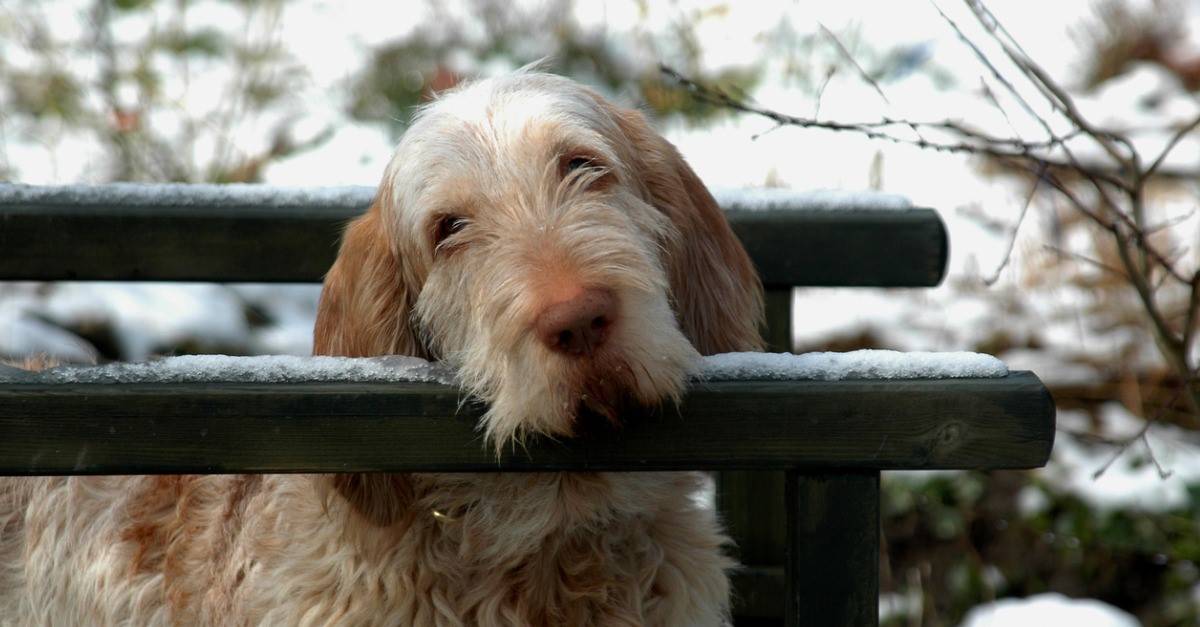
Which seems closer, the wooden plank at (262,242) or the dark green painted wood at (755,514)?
the wooden plank at (262,242)

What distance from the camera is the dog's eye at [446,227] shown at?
228 cm

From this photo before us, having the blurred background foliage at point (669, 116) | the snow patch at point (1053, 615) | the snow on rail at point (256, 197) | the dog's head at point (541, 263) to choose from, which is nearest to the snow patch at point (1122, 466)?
the blurred background foliage at point (669, 116)

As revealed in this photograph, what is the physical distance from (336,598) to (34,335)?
3.80 m

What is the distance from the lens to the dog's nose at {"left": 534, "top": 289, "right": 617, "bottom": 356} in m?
1.85

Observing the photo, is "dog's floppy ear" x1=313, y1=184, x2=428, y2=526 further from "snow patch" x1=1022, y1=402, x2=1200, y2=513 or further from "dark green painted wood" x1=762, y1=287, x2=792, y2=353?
"snow patch" x1=1022, y1=402, x2=1200, y2=513

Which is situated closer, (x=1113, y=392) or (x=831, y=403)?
(x=831, y=403)

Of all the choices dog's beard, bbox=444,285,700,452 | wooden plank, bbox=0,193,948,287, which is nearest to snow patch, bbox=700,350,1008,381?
dog's beard, bbox=444,285,700,452

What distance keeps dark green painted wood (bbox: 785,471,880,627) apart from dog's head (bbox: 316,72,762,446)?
30 centimetres

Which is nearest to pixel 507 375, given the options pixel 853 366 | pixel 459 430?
pixel 459 430

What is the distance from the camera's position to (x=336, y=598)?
2.38m

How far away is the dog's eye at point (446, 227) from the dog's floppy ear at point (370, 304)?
6.8 inches

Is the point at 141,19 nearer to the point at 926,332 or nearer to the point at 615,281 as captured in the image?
the point at 926,332

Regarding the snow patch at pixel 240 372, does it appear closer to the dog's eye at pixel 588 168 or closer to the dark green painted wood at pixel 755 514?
the dog's eye at pixel 588 168

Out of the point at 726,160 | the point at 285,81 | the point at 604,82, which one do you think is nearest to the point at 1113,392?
the point at 726,160
